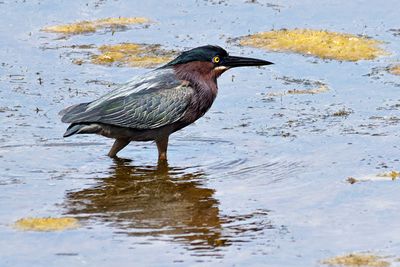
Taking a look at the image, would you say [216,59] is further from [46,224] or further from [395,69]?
[395,69]

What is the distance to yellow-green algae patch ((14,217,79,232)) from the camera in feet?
34.0

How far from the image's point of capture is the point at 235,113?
1462 centimetres

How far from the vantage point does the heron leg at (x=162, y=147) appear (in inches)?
514

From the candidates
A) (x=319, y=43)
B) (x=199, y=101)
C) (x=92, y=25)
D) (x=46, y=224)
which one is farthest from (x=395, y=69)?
(x=46, y=224)

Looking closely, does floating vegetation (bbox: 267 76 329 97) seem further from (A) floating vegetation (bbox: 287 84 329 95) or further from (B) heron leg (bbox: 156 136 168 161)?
(B) heron leg (bbox: 156 136 168 161)

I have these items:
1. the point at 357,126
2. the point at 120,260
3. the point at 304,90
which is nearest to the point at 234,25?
the point at 304,90

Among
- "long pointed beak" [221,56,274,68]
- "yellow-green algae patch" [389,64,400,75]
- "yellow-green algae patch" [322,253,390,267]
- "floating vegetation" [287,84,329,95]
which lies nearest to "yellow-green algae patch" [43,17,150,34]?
"floating vegetation" [287,84,329,95]

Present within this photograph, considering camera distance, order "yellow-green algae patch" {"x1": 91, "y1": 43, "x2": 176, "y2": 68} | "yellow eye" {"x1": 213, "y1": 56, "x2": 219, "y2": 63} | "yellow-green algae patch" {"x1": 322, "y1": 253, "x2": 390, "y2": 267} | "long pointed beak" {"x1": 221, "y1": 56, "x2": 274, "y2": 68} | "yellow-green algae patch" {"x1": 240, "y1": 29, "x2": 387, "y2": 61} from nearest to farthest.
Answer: "yellow-green algae patch" {"x1": 322, "y1": 253, "x2": 390, "y2": 267} < "yellow eye" {"x1": 213, "y1": 56, "x2": 219, "y2": 63} < "long pointed beak" {"x1": 221, "y1": 56, "x2": 274, "y2": 68} < "yellow-green algae patch" {"x1": 91, "y1": 43, "x2": 176, "y2": 68} < "yellow-green algae patch" {"x1": 240, "y1": 29, "x2": 387, "y2": 61}

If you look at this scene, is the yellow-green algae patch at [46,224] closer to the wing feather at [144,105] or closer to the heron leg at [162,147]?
the wing feather at [144,105]

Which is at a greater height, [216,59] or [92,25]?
[216,59]

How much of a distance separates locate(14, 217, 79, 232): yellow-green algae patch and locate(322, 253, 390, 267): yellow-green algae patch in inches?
88.3

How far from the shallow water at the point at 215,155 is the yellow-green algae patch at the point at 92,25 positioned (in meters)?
0.22

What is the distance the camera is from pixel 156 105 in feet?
42.5

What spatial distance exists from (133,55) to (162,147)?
4.17 m
